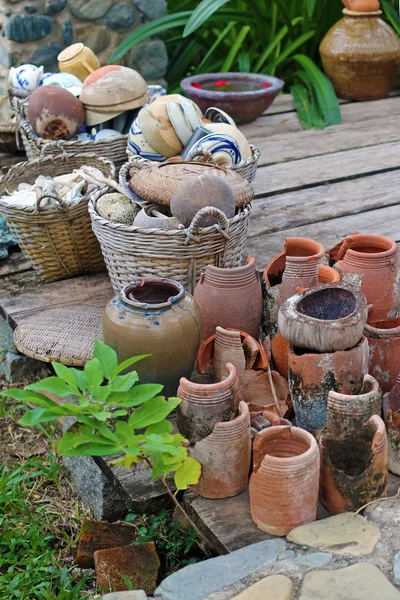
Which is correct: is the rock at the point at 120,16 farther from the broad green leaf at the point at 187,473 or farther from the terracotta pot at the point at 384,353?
the broad green leaf at the point at 187,473

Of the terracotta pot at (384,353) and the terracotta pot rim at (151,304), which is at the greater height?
the terracotta pot rim at (151,304)

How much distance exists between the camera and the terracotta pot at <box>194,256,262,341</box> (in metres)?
2.19

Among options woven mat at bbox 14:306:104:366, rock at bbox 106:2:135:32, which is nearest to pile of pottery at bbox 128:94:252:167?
woven mat at bbox 14:306:104:366

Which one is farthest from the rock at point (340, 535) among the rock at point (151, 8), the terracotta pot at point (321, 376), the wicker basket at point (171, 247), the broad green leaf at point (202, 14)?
the rock at point (151, 8)

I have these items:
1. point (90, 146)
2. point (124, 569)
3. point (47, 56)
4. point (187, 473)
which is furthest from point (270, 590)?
point (47, 56)

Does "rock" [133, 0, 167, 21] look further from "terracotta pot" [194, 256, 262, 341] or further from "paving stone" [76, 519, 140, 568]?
"paving stone" [76, 519, 140, 568]

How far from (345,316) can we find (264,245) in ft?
3.42

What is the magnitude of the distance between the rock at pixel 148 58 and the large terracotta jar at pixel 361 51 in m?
0.90

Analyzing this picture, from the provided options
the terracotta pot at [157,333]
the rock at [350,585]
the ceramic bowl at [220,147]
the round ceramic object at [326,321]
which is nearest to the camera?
the rock at [350,585]

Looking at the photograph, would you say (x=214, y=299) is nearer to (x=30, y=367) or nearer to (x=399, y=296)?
(x=399, y=296)

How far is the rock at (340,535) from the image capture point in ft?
5.40

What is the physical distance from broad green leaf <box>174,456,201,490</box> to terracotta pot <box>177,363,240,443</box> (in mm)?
139

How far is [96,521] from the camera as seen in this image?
6.49 ft

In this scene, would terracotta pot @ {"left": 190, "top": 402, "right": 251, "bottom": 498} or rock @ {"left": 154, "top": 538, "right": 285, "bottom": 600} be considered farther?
terracotta pot @ {"left": 190, "top": 402, "right": 251, "bottom": 498}
